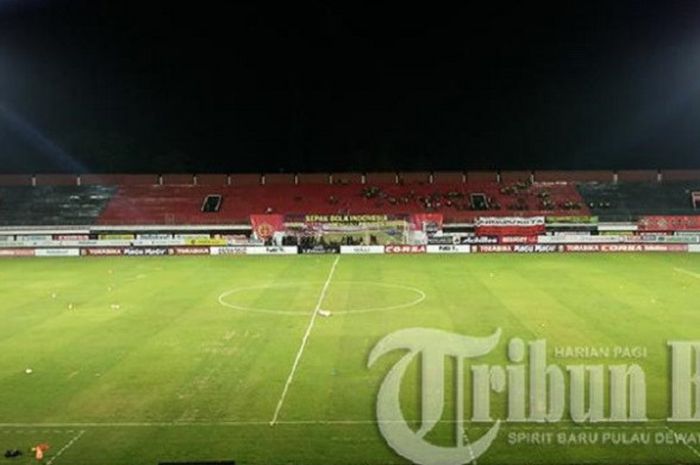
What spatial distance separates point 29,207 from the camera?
196 ft

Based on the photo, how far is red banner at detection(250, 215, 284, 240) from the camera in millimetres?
53969

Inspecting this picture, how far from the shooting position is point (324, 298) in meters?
29.5

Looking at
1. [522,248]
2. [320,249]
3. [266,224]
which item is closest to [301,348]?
[320,249]

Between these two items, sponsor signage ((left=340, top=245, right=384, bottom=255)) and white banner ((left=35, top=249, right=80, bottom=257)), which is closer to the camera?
sponsor signage ((left=340, top=245, right=384, bottom=255))

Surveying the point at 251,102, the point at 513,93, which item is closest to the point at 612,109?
the point at 513,93

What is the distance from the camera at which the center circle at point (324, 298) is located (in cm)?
2706

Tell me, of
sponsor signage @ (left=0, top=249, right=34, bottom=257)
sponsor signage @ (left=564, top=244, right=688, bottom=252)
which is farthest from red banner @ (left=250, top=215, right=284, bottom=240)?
sponsor signage @ (left=564, top=244, right=688, bottom=252)

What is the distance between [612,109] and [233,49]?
29684mm

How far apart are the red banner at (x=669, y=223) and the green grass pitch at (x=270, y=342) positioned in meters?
12.7

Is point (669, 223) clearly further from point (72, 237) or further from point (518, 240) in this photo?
point (72, 237)

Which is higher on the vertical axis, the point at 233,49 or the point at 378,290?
the point at 233,49

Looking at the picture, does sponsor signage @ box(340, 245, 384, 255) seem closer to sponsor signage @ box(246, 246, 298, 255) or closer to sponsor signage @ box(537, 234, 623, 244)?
sponsor signage @ box(246, 246, 298, 255)

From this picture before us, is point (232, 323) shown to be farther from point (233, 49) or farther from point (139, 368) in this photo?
point (233, 49)

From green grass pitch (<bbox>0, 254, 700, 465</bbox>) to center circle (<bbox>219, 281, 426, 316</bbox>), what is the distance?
0.10m
